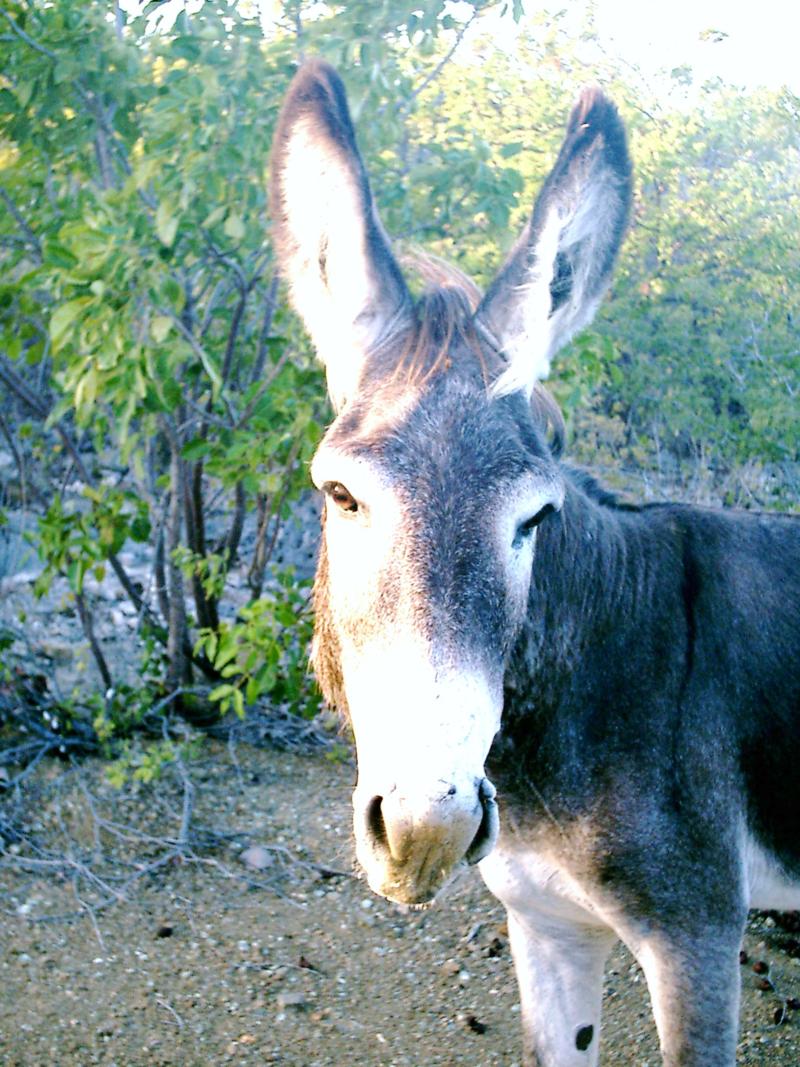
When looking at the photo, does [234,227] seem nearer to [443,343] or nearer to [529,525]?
[443,343]

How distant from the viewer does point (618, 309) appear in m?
5.84

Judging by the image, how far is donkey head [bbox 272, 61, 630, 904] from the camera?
1.86m

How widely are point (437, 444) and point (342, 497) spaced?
21cm

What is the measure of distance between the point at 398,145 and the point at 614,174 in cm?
270

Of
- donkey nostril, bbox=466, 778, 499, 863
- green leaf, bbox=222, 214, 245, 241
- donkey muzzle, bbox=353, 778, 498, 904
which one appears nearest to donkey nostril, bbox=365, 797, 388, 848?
donkey muzzle, bbox=353, 778, 498, 904

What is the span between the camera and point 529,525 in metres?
2.18

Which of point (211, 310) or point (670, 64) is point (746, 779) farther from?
point (670, 64)

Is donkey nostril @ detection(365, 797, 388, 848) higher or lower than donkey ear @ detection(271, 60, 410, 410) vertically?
lower

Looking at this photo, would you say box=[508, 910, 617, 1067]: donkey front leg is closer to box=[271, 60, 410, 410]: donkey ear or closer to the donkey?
the donkey

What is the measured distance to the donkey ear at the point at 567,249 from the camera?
7.97 ft

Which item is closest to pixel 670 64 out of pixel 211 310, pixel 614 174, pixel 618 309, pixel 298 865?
pixel 618 309

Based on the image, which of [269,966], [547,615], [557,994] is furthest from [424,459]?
[269,966]

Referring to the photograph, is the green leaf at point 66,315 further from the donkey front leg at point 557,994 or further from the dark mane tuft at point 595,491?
the donkey front leg at point 557,994

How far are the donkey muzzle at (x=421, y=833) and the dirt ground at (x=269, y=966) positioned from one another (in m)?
1.92
